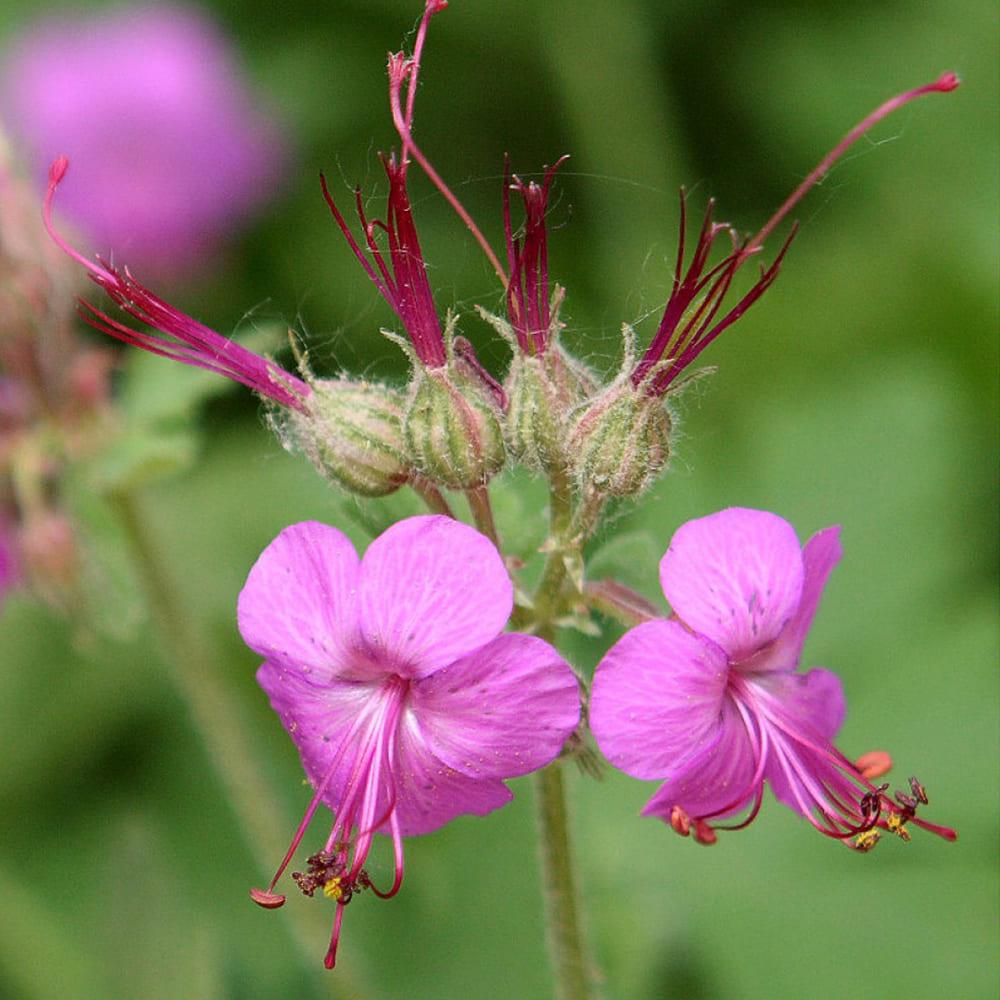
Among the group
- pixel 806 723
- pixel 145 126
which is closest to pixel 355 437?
pixel 806 723

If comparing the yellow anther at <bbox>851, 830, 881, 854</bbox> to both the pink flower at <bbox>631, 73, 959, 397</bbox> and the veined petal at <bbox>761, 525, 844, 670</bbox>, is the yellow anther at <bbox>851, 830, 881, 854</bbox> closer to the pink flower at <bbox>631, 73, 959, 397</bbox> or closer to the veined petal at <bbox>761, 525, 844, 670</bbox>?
the veined petal at <bbox>761, 525, 844, 670</bbox>

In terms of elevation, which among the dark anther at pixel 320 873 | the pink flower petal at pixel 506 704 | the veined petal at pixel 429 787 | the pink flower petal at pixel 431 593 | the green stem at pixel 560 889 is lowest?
the green stem at pixel 560 889

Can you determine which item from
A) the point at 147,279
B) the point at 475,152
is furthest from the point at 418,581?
the point at 147,279

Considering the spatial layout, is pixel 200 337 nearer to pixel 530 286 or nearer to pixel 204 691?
pixel 530 286

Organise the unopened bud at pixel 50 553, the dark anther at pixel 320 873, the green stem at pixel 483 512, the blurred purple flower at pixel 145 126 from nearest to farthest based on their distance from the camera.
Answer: the dark anther at pixel 320 873
the green stem at pixel 483 512
the unopened bud at pixel 50 553
the blurred purple flower at pixel 145 126

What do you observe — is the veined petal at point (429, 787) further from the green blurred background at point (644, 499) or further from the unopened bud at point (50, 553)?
the unopened bud at point (50, 553)

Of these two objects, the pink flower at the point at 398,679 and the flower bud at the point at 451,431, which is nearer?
the pink flower at the point at 398,679

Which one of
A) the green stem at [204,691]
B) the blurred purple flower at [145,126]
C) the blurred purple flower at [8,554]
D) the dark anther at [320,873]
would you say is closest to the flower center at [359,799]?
the dark anther at [320,873]

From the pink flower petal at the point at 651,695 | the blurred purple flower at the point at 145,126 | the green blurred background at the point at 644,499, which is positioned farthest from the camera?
the blurred purple flower at the point at 145,126
